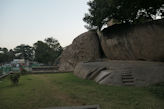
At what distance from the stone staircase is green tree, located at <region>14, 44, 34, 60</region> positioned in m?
53.5

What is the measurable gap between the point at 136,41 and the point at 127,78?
14.9ft

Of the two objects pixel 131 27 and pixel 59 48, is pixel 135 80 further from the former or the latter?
pixel 59 48

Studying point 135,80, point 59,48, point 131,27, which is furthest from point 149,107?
point 59,48

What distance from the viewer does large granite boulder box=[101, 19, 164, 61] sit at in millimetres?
8984

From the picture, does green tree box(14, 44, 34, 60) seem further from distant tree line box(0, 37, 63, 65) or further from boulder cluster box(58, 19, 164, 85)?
boulder cluster box(58, 19, 164, 85)

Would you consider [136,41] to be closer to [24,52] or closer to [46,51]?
[46,51]

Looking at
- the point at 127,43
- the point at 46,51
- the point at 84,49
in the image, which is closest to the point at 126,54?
the point at 127,43

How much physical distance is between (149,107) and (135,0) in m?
7.63

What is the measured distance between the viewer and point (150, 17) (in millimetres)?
10188

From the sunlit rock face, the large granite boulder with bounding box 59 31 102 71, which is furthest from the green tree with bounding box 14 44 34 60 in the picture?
the sunlit rock face

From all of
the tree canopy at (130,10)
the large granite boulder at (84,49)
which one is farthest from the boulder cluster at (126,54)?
the tree canopy at (130,10)

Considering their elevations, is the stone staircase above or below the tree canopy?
below

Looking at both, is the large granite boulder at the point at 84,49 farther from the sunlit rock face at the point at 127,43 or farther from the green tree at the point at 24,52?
the green tree at the point at 24,52

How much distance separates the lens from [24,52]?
55.9 metres
